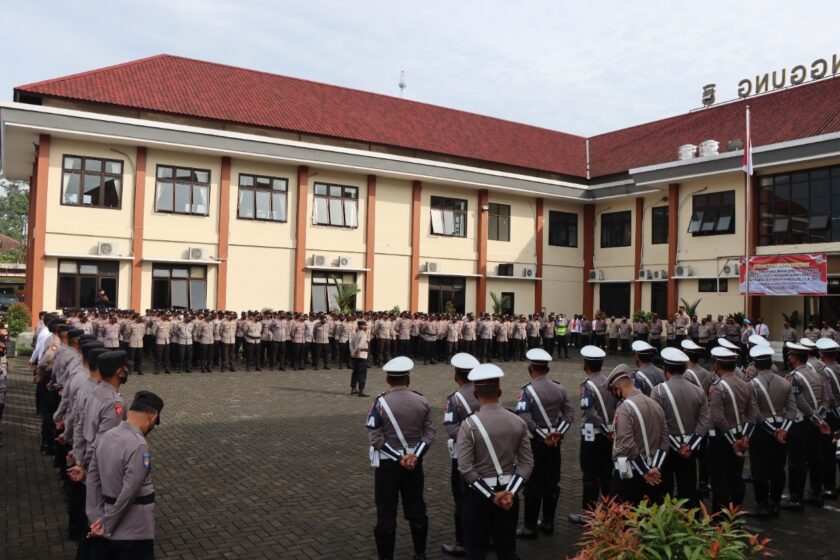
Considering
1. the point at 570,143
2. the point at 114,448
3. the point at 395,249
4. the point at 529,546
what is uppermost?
the point at 570,143

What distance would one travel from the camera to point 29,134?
19.7 m

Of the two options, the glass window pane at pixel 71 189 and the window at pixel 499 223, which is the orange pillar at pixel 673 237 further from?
the glass window pane at pixel 71 189

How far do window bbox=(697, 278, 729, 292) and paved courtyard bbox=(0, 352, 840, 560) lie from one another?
16.9 metres

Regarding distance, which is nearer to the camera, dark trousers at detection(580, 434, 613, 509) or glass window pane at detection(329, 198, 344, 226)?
dark trousers at detection(580, 434, 613, 509)

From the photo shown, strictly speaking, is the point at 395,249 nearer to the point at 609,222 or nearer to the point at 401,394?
the point at 609,222

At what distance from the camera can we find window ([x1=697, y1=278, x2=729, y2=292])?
2459cm

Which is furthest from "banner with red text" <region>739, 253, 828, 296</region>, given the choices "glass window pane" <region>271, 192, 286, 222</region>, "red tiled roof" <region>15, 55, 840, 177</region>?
"glass window pane" <region>271, 192, 286, 222</region>

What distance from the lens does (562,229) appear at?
101ft

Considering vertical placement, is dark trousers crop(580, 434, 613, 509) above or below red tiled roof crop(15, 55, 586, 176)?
below

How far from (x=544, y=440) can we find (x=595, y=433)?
69 centimetres

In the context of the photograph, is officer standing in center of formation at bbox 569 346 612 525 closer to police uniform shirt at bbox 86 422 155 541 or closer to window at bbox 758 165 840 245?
police uniform shirt at bbox 86 422 155 541

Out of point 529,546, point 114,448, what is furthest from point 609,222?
point 114,448

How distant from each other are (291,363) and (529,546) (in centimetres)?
1462

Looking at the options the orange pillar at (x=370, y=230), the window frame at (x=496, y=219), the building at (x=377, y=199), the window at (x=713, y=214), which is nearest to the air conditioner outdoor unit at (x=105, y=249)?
the building at (x=377, y=199)
